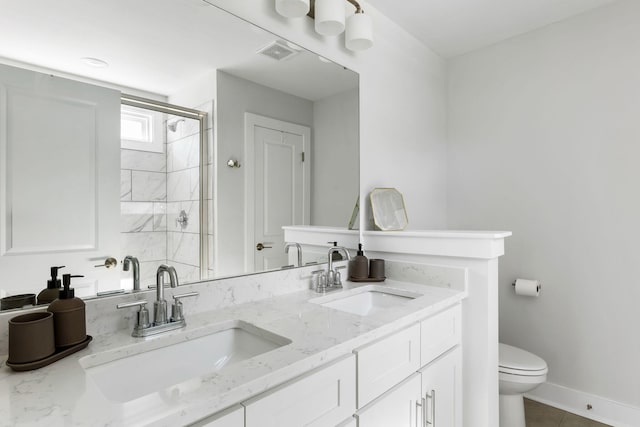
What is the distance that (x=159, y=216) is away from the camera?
1197mm

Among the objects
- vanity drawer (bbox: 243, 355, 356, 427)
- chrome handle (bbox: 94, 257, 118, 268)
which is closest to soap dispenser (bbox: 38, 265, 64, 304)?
chrome handle (bbox: 94, 257, 118, 268)

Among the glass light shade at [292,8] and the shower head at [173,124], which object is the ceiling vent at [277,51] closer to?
the glass light shade at [292,8]

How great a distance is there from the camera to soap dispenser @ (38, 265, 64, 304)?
973mm

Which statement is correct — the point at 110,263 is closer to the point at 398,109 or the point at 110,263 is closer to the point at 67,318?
the point at 67,318

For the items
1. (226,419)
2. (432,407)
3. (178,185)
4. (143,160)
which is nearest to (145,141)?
(143,160)

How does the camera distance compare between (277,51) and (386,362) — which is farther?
(277,51)

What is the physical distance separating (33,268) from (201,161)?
0.61 metres

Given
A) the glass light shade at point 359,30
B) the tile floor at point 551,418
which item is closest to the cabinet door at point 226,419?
the glass light shade at point 359,30

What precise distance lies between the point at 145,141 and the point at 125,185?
0.54 ft

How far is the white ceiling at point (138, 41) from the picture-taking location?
0.98m

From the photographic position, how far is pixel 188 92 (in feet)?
4.21

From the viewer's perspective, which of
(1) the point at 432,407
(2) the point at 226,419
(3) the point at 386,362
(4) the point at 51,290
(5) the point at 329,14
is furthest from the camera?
(5) the point at 329,14

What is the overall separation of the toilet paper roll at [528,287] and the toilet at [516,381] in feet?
1.42

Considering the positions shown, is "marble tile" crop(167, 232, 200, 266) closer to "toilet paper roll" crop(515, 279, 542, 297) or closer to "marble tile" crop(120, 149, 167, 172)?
"marble tile" crop(120, 149, 167, 172)
